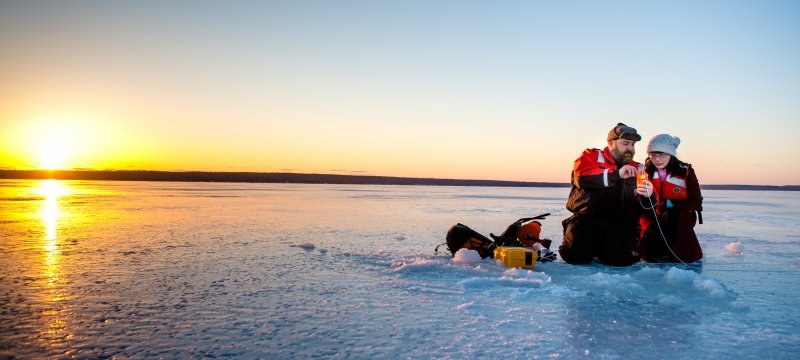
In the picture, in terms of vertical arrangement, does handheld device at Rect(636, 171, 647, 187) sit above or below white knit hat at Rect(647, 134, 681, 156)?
below

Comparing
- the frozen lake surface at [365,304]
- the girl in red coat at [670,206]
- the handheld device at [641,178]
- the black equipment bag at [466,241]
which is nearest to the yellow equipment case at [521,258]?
the frozen lake surface at [365,304]

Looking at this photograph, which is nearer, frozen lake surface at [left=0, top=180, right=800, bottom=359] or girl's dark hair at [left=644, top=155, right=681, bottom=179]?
frozen lake surface at [left=0, top=180, right=800, bottom=359]

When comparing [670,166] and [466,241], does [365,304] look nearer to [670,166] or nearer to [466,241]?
[466,241]

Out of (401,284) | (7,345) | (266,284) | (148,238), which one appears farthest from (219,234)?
(7,345)

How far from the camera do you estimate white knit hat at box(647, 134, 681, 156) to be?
17.1 feet

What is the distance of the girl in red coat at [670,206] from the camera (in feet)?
17.1

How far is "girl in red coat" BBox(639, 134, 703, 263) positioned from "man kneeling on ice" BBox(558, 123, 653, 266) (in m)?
0.37

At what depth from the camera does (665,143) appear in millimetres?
5215

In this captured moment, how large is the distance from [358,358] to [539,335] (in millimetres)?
945

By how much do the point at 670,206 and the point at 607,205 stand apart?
787 mm

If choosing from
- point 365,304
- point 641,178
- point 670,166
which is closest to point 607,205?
point 641,178

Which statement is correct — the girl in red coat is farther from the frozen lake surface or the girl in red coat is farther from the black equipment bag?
the black equipment bag

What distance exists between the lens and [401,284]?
379cm

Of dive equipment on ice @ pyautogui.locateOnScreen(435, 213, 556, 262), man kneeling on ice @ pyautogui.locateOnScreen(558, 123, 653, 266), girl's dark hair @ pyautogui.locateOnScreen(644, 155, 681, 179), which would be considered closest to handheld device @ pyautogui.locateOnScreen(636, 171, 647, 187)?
man kneeling on ice @ pyautogui.locateOnScreen(558, 123, 653, 266)
